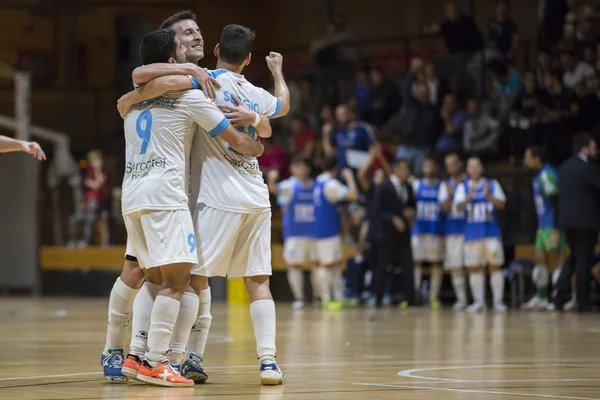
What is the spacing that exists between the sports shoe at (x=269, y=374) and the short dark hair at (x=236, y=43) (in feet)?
6.31

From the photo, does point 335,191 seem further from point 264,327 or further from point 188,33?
point 264,327

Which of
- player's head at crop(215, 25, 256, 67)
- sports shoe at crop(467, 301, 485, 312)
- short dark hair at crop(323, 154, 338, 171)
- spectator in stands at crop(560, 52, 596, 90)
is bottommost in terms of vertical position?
sports shoe at crop(467, 301, 485, 312)

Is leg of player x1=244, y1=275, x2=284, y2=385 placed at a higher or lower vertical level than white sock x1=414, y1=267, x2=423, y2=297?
higher

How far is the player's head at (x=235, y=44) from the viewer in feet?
23.6

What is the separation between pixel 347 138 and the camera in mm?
21859

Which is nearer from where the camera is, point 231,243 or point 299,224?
point 231,243

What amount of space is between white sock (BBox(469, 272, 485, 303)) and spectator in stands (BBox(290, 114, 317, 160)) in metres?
5.23

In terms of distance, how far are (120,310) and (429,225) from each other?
42.5 ft

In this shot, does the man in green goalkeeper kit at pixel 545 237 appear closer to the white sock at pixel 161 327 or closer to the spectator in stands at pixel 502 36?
the spectator in stands at pixel 502 36

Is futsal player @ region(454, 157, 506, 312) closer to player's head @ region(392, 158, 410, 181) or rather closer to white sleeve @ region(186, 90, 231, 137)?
player's head @ region(392, 158, 410, 181)

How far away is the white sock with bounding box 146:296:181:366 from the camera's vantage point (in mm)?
6797

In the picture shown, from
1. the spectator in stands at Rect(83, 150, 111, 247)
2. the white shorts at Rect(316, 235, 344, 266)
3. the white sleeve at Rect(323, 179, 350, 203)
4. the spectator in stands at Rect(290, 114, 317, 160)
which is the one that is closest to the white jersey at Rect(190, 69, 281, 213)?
the white sleeve at Rect(323, 179, 350, 203)

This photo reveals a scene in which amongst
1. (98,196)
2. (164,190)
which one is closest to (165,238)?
(164,190)

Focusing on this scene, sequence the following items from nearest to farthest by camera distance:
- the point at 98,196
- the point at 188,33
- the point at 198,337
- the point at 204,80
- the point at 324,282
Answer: the point at 204,80 < the point at 188,33 < the point at 198,337 < the point at 324,282 < the point at 98,196
